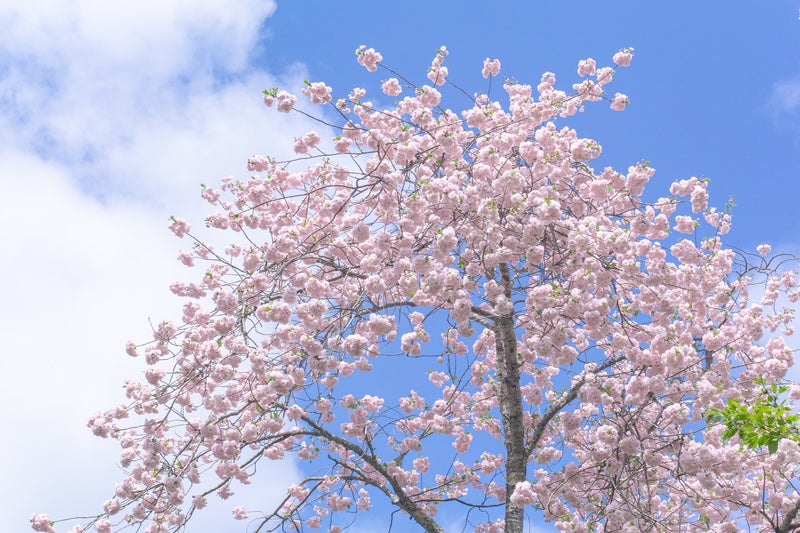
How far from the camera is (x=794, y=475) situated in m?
9.29

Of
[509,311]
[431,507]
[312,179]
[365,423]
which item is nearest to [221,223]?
[312,179]

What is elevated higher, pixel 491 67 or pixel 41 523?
pixel 491 67

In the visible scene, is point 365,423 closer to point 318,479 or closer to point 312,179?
point 318,479

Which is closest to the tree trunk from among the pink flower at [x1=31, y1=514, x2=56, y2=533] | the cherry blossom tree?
the cherry blossom tree

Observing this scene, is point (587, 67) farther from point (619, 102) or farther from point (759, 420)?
point (759, 420)

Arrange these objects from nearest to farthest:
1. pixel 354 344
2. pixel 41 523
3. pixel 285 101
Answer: pixel 354 344, pixel 285 101, pixel 41 523

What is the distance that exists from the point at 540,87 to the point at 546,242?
314 cm

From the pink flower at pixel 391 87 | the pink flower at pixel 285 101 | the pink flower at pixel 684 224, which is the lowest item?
the pink flower at pixel 684 224

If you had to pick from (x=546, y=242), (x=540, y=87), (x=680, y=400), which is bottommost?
(x=680, y=400)

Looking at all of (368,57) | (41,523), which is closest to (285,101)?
(368,57)

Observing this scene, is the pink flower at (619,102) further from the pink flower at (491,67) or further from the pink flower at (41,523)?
the pink flower at (41,523)

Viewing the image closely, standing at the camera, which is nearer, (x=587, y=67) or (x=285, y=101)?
(x=285, y=101)

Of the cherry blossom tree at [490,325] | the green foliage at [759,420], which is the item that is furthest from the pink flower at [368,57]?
the green foliage at [759,420]

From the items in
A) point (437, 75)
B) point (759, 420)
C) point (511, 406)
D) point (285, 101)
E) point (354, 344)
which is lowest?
point (759, 420)
